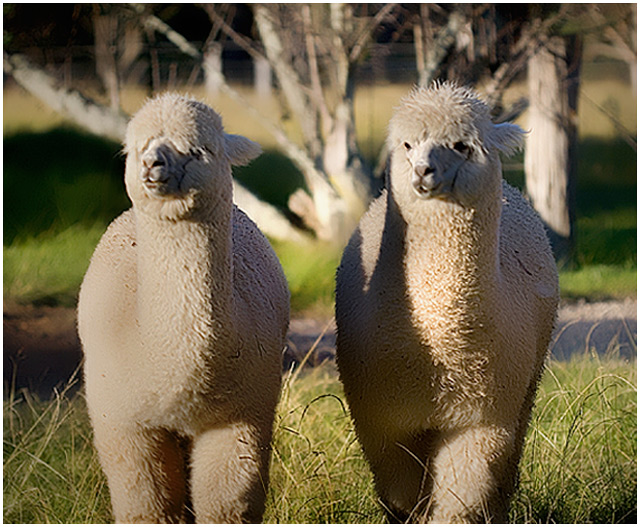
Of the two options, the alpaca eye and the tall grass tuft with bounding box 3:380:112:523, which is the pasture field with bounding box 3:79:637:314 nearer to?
the tall grass tuft with bounding box 3:380:112:523

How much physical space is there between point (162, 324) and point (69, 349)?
3.62 meters

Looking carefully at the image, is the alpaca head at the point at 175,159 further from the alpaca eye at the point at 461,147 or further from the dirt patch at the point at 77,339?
the dirt patch at the point at 77,339

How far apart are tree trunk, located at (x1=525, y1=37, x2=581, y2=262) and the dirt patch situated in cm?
95

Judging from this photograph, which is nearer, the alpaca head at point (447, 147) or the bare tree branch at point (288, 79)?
the alpaca head at point (447, 147)

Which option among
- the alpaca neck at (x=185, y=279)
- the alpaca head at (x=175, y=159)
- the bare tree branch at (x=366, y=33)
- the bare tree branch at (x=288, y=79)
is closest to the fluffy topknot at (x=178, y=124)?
the alpaca head at (x=175, y=159)

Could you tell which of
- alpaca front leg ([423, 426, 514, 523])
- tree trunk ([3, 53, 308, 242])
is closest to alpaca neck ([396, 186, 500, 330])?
alpaca front leg ([423, 426, 514, 523])

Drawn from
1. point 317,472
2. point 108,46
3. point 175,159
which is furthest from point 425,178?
point 108,46

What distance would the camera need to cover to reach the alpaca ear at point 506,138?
267 centimetres

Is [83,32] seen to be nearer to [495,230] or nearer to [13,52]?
[13,52]

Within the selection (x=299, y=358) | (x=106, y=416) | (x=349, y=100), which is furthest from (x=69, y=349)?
(x=106, y=416)

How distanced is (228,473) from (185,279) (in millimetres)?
653

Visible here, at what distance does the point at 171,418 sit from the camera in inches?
105

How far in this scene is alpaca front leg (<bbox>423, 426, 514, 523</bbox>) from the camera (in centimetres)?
285

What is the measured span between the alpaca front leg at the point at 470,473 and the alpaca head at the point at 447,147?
0.81 metres
